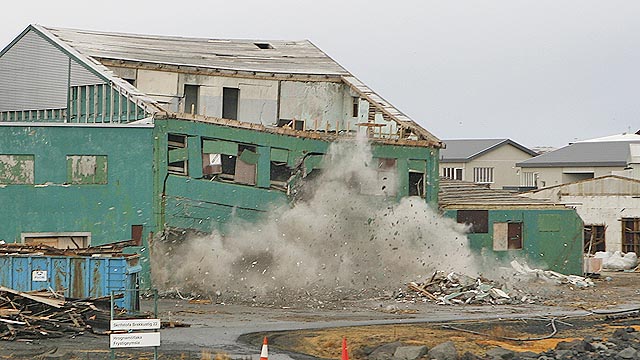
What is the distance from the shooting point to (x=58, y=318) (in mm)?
26609

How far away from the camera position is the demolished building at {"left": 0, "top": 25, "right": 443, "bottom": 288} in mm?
38375

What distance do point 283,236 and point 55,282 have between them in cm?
1281

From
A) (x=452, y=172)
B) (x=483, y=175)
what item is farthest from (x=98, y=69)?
(x=483, y=175)

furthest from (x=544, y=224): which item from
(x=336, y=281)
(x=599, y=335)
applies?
(x=599, y=335)

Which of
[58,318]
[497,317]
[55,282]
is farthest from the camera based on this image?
[497,317]

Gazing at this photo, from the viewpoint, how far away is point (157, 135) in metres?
38.9

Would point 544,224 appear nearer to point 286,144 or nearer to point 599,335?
point 286,144

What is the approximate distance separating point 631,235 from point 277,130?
26241 mm

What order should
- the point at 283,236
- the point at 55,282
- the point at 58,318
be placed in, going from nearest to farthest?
1. the point at 58,318
2. the point at 55,282
3. the point at 283,236

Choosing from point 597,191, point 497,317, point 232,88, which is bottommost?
point 497,317

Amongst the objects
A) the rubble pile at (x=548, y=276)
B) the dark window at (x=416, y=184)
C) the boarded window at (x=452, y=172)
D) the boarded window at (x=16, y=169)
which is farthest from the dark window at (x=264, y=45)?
the boarded window at (x=452, y=172)

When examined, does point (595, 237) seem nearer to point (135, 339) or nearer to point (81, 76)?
point (81, 76)

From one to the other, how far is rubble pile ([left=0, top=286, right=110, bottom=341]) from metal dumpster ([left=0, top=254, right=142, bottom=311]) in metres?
1.62

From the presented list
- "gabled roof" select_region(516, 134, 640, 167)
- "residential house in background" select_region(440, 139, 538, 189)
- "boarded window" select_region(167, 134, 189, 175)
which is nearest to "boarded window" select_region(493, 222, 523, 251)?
"boarded window" select_region(167, 134, 189, 175)
